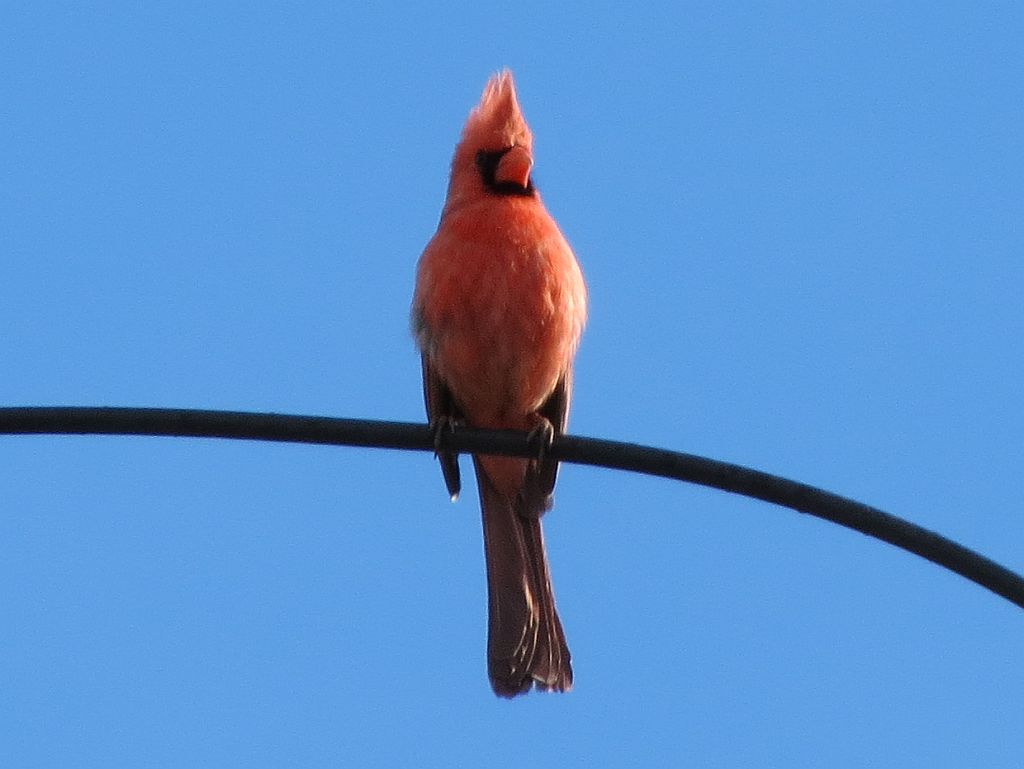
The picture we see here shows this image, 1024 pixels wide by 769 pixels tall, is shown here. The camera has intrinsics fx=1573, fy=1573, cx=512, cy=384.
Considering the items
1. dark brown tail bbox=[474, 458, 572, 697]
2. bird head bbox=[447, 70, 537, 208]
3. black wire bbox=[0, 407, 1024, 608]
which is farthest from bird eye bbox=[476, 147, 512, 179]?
black wire bbox=[0, 407, 1024, 608]

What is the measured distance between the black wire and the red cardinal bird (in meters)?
1.97

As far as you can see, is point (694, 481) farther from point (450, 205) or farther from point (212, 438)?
point (450, 205)

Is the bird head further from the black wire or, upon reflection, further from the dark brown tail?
the black wire

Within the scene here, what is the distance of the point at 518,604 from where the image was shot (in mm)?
5859

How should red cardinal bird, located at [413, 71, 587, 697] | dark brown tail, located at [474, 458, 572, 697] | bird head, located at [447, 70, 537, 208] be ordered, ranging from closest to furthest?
red cardinal bird, located at [413, 71, 587, 697] → dark brown tail, located at [474, 458, 572, 697] → bird head, located at [447, 70, 537, 208]

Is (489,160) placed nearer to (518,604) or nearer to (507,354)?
(507,354)

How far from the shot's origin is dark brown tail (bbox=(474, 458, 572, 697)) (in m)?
5.71

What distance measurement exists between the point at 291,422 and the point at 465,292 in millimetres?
2285

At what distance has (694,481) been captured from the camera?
3.21 meters

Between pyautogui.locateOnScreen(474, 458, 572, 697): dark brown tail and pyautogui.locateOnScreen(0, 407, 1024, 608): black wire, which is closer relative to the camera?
pyautogui.locateOnScreen(0, 407, 1024, 608): black wire

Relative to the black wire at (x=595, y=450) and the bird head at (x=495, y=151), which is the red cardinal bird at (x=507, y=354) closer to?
the bird head at (x=495, y=151)

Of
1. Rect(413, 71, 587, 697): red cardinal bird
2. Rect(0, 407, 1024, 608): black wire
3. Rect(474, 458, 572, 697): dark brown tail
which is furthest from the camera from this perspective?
Rect(474, 458, 572, 697): dark brown tail

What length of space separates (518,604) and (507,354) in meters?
0.98

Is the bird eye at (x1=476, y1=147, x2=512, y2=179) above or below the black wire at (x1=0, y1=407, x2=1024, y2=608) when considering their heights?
above
